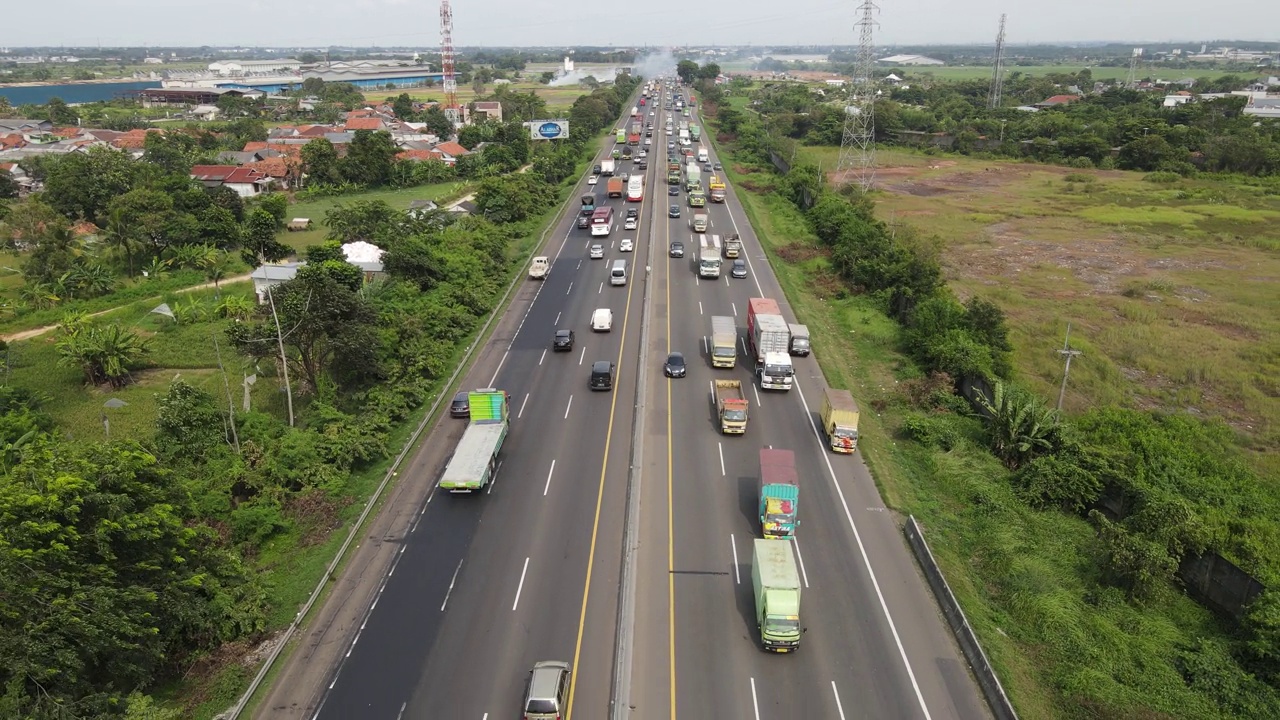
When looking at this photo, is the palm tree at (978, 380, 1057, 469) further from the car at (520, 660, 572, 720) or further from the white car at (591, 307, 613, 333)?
the white car at (591, 307, 613, 333)

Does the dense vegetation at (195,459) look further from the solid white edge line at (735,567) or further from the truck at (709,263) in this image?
the truck at (709,263)

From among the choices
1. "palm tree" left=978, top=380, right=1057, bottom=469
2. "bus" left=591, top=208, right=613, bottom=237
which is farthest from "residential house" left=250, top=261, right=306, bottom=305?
"palm tree" left=978, top=380, right=1057, bottom=469

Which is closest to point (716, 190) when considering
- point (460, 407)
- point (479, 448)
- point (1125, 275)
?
point (1125, 275)

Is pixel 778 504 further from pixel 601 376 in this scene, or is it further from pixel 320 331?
pixel 320 331

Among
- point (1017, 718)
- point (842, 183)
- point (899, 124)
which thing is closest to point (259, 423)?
point (1017, 718)

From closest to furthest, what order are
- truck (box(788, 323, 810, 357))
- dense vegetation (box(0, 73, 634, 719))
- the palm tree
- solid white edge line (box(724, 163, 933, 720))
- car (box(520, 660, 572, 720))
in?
dense vegetation (box(0, 73, 634, 719)) → car (box(520, 660, 572, 720)) → solid white edge line (box(724, 163, 933, 720)) → the palm tree → truck (box(788, 323, 810, 357))

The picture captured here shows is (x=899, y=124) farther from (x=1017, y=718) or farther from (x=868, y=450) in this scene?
(x=1017, y=718)
